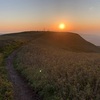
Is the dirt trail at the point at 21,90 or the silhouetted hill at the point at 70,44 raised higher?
the dirt trail at the point at 21,90

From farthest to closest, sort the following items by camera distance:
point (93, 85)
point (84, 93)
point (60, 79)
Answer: point (60, 79) → point (93, 85) → point (84, 93)

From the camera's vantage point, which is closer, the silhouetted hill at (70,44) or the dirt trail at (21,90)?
the dirt trail at (21,90)

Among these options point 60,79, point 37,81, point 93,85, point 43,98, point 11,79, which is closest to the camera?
point 93,85

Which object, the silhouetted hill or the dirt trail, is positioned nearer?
the dirt trail

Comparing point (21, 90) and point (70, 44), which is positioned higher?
point (21, 90)

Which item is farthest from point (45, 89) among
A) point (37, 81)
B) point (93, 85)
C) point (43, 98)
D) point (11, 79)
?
point (11, 79)

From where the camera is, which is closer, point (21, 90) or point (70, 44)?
point (21, 90)

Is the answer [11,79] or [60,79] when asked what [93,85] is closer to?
[60,79]

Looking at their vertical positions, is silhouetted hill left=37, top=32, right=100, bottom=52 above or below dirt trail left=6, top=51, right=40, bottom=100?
below

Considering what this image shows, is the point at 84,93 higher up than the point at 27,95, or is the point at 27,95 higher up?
the point at 84,93

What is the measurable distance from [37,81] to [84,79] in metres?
4.84

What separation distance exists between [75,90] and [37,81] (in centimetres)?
549

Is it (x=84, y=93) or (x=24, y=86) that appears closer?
(x=84, y=93)

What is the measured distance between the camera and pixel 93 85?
51.6 ft
